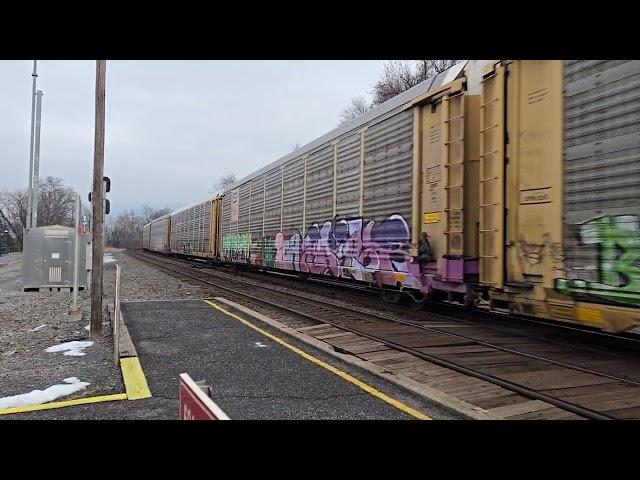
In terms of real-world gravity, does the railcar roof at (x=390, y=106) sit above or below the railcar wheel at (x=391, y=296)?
above

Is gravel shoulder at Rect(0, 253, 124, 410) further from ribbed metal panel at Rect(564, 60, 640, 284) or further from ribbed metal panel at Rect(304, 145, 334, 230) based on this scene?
ribbed metal panel at Rect(304, 145, 334, 230)

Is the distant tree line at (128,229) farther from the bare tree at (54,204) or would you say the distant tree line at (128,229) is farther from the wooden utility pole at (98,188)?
the wooden utility pole at (98,188)

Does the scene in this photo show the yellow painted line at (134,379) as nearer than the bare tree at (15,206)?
Yes

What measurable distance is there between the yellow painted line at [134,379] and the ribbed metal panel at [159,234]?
41148 mm

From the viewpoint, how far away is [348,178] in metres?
11.4

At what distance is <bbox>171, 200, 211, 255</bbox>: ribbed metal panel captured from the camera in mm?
28578

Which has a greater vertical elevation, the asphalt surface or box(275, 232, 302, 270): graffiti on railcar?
box(275, 232, 302, 270): graffiti on railcar

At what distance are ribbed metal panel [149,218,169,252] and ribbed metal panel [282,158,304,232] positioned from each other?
32.6 m

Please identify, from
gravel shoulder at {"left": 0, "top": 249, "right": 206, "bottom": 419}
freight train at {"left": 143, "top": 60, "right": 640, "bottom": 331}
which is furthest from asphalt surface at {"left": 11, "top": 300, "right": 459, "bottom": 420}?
freight train at {"left": 143, "top": 60, "right": 640, "bottom": 331}

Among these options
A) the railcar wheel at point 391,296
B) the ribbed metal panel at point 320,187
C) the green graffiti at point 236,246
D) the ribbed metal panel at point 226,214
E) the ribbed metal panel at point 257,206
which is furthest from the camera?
the ribbed metal panel at point 226,214

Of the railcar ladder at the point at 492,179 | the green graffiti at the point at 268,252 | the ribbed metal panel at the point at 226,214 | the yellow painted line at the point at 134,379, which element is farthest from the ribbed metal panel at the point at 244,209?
the railcar ladder at the point at 492,179

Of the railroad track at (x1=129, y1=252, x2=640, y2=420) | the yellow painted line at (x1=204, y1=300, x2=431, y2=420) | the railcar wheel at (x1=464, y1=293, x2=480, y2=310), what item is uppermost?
the railcar wheel at (x1=464, y1=293, x2=480, y2=310)

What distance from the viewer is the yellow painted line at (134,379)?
4.99 meters

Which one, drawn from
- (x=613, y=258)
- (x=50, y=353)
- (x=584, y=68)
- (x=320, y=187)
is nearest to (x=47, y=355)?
(x=50, y=353)
